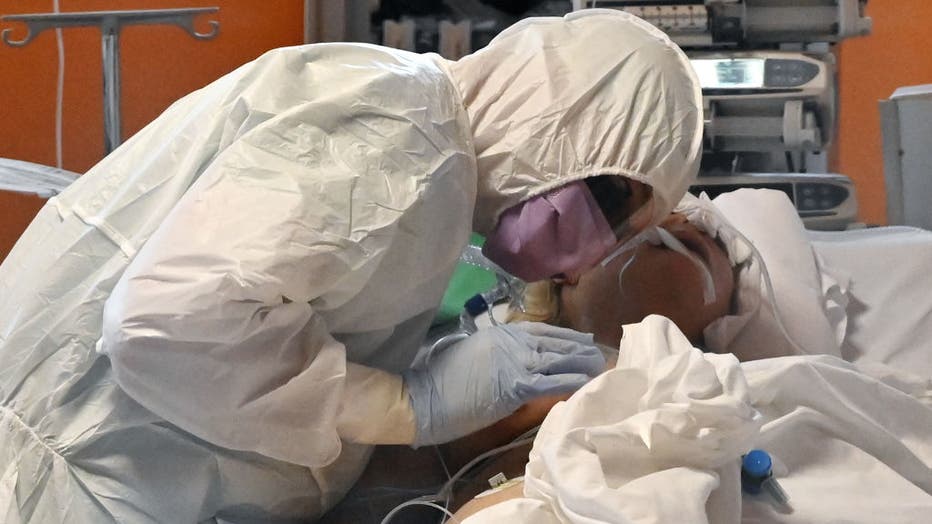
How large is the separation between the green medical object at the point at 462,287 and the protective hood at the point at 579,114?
1.16 feet

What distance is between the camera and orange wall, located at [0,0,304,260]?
2469 mm

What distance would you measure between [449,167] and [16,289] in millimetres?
498

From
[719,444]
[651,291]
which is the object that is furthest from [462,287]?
[719,444]

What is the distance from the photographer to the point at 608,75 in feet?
3.66

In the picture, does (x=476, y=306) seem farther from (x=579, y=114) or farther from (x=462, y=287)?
(x=579, y=114)

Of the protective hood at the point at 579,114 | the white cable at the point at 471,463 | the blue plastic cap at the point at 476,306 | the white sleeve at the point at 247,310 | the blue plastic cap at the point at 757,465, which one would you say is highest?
the protective hood at the point at 579,114

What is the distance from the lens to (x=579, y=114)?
43.6 inches

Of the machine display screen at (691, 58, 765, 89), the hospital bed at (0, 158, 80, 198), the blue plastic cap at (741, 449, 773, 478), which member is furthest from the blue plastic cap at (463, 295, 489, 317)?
the machine display screen at (691, 58, 765, 89)

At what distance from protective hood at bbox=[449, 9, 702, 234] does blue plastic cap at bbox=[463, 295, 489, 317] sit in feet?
0.85

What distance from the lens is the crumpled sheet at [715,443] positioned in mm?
756

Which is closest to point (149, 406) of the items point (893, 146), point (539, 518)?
point (539, 518)

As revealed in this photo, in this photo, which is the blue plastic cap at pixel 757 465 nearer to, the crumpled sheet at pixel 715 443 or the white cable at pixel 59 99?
the crumpled sheet at pixel 715 443

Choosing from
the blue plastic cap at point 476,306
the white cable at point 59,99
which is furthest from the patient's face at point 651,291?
the white cable at point 59,99

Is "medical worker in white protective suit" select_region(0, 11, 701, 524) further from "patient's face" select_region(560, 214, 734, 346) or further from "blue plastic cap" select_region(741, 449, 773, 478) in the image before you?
"patient's face" select_region(560, 214, 734, 346)
